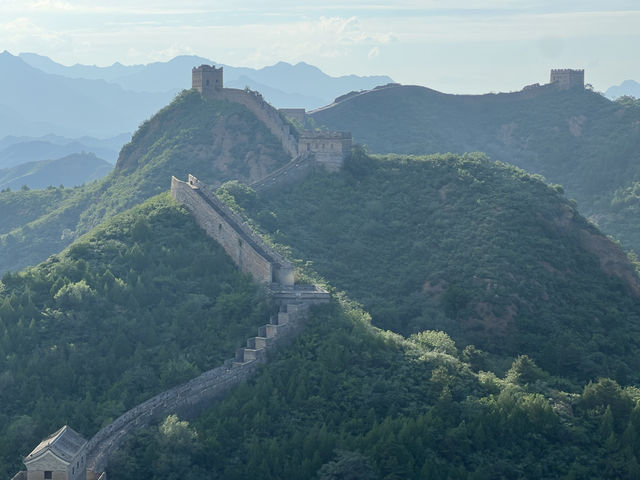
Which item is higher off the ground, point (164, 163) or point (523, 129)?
point (523, 129)

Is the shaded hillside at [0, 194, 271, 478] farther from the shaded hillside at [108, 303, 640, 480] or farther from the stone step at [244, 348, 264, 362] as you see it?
the shaded hillside at [108, 303, 640, 480]

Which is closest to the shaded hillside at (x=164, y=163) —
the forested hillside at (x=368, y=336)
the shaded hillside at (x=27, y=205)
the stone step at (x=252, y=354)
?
the shaded hillside at (x=27, y=205)

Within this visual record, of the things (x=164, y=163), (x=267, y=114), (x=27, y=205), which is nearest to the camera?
(x=267, y=114)

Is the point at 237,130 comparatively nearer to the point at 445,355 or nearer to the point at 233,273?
the point at 233,273

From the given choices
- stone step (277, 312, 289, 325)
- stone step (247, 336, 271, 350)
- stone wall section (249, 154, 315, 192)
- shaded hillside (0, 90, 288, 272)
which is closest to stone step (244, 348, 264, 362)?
stone step (247, 336, 271, 350)

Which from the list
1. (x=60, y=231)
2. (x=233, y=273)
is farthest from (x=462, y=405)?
(x=60, y=231)

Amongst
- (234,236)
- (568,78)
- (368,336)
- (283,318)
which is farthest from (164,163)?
(568,78)

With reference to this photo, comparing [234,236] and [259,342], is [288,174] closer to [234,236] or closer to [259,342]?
[234,236]
